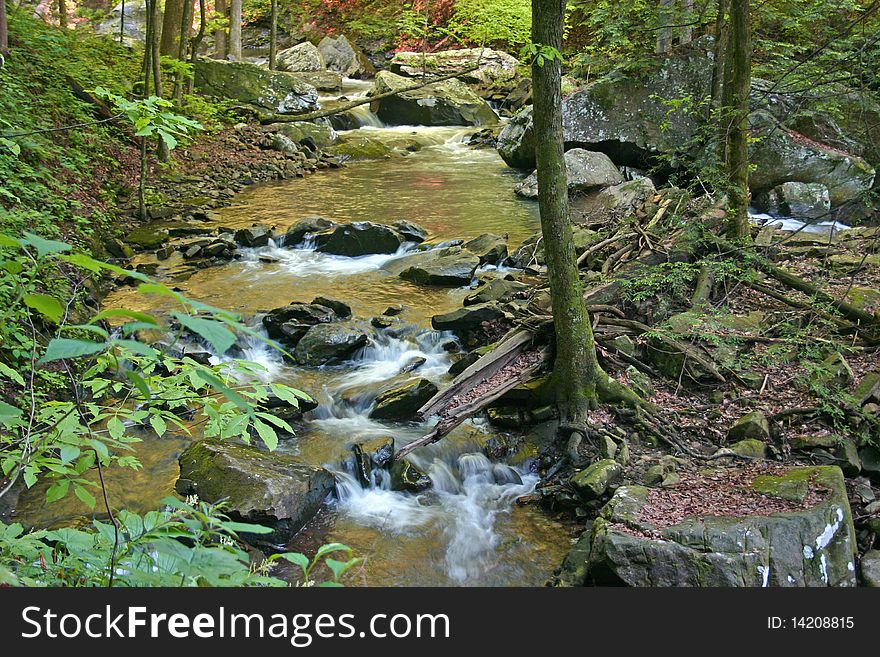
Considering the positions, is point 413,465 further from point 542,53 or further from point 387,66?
point 387,66

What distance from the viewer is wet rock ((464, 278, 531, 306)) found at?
9297 mm

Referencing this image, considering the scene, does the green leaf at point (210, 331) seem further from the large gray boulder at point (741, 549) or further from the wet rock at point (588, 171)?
the wet rock at point (588, 171)

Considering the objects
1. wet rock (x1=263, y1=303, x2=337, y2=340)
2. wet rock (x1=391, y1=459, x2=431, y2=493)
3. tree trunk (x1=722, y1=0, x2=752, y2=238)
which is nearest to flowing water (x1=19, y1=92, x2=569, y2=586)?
wet rock (x1=391, y1=459, x2=431, y2=493)

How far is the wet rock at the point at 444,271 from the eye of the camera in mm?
10961

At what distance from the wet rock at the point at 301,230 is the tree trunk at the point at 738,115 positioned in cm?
743

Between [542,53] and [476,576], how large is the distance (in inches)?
159

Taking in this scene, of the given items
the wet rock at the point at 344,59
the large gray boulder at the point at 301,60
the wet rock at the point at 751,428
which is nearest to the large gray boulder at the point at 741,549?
the wet rock at the point at 751,428

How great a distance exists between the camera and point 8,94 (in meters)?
10.1

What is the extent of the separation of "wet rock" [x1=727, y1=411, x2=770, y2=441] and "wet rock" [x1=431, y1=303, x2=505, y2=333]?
3.24 m

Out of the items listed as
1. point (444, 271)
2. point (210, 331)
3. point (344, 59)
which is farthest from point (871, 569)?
point (344, 59)

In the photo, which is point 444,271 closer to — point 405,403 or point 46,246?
point 405,403

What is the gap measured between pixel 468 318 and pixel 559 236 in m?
2.78

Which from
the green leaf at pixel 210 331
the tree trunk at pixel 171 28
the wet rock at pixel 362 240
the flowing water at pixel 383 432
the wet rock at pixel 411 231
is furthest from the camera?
the tree trunk at pixel 171 28

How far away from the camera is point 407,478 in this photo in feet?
21.7
